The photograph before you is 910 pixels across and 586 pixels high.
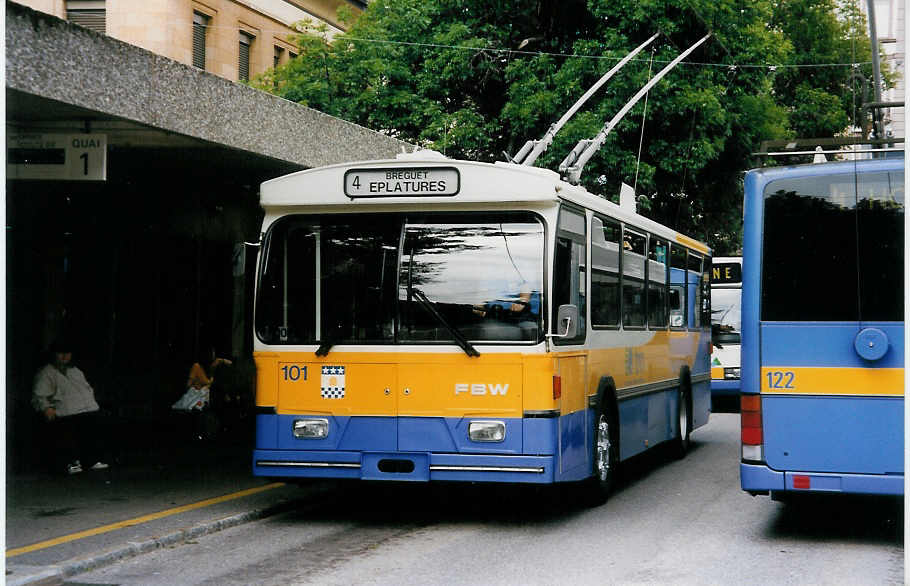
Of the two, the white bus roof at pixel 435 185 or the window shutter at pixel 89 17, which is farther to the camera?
the window shutter at pixel 89 17

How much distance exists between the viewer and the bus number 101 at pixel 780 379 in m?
9.27

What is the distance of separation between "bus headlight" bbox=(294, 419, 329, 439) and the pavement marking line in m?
1.38

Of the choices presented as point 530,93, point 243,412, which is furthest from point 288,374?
point 530,93

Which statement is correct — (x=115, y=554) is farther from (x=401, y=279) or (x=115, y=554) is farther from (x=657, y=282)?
(x=657, y=282)

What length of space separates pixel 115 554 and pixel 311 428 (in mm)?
2036

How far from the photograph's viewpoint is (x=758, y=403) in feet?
30.6

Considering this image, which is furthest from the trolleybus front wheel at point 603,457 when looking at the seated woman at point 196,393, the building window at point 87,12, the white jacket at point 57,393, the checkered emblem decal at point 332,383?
the building window at point 87,12

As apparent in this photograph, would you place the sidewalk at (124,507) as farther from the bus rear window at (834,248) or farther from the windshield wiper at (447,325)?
the bus rear window at (834,248)

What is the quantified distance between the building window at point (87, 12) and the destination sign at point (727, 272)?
1347 cm

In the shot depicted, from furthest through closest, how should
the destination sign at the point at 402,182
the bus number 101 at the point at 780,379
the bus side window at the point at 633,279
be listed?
the bus side window at the point at 633,279 → the destination sign at the point at 402,182 → the bus number 101 at the point at 780,379

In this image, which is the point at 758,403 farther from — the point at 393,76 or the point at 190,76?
the point at 393,76

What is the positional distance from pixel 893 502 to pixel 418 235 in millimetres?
5299

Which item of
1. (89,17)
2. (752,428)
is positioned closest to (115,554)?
(752,428)

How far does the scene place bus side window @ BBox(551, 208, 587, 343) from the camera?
998 centimetres
